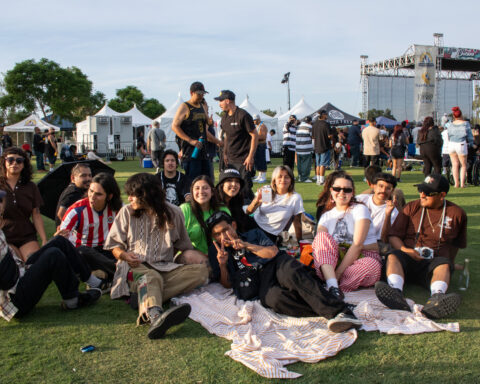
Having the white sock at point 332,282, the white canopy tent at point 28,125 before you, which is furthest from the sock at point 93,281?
the white canopy tent at point 28,125

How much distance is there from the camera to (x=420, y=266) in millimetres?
4359

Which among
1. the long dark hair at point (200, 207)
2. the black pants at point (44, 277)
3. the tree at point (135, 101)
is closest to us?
the black pants at point (44, 277)

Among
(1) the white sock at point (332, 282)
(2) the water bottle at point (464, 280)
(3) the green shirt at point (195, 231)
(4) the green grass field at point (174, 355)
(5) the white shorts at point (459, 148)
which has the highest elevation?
(5) the white shorts at point (459, 148)

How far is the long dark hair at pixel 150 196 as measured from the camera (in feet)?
13.5

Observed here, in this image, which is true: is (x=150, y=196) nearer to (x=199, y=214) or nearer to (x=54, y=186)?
(x=199, y=214)

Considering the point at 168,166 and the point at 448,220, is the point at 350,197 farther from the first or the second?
the point at 168,166

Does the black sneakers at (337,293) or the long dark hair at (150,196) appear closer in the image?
the black sneakers at (337,293)

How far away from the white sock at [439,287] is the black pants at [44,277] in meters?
3.00

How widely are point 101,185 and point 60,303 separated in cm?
118

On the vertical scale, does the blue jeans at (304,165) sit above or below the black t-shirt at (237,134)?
below

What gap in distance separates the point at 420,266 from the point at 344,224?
0.79 metres

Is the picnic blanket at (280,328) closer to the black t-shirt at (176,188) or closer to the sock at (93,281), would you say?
the sock at (93,281)

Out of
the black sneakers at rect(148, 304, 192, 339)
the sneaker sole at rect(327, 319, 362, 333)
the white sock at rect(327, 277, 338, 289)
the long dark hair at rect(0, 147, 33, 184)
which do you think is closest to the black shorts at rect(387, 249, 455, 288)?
the white sock at rect(327, 277, 338, 289)

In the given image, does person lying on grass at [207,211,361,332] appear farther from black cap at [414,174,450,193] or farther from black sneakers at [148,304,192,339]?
black cap at [414,174,450,193]
